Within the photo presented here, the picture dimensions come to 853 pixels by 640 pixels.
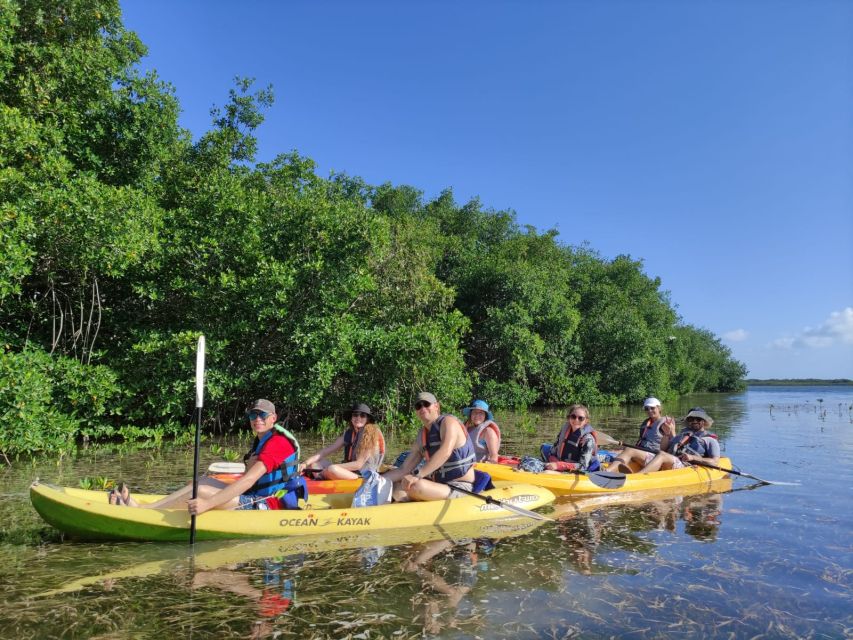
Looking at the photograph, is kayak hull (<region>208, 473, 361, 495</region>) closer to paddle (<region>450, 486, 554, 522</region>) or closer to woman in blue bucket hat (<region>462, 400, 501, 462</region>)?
paddle (<region>450, 486, 554, 522</region>)

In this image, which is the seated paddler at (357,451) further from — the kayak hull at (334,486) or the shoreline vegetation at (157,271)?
the shoreline vegetation at (157,271)

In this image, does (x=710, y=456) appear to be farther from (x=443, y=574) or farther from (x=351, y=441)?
(x=443, y=574)

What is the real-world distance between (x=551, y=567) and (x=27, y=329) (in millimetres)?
11255

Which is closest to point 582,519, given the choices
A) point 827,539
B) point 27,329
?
point 827,539

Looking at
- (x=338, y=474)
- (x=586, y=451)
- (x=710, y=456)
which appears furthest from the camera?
(x=710, y=456)

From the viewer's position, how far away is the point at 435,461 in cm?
650

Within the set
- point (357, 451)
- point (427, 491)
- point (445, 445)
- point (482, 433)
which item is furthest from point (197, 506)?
point (482, 433)

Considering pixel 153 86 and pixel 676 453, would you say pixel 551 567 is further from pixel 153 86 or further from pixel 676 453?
pixel 153 86

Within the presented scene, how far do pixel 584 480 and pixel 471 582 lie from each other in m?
4.12

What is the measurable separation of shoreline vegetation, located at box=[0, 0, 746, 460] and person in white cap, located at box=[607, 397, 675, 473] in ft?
19.3

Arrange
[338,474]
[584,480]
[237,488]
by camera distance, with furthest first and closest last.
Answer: [584,480] → [338,474] → [237,488]

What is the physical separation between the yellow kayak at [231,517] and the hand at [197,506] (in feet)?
0.24

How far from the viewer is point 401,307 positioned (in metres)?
17.7

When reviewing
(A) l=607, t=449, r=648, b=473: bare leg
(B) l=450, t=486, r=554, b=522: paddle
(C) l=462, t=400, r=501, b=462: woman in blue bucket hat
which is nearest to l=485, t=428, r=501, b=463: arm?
(C) l=462, t=400, r=501, b=462: woman in blue bucket hat
